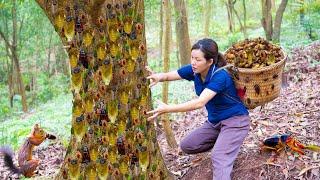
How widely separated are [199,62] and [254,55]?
2.01ft

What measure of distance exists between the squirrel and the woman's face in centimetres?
211

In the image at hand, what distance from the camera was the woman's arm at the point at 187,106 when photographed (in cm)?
406

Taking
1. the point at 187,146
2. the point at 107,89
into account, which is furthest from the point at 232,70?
the point at 107,89

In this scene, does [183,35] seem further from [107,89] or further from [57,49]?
[57,49]

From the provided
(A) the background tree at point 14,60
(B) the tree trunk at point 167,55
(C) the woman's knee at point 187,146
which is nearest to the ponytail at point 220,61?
(C) the woman's knee at point 187,146

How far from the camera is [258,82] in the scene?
448cm

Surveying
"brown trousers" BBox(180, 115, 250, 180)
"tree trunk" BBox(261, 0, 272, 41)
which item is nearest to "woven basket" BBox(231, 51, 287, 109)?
"brown trousers" BBox(180, 115, 250, 180)

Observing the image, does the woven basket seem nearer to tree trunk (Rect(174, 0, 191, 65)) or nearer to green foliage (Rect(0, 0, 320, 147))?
green foliage (Rect(0, 0, 320, 147))

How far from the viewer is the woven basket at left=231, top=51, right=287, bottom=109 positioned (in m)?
4.46

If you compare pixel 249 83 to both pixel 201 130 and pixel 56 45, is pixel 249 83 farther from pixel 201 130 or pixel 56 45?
pixel 56 45

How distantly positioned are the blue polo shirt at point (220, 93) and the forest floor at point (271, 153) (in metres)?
0.58

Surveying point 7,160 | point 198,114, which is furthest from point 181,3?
point 7,160

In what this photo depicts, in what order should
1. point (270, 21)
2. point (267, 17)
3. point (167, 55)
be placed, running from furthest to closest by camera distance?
point (270, 21) → point (267, 17) → point (167, 55)

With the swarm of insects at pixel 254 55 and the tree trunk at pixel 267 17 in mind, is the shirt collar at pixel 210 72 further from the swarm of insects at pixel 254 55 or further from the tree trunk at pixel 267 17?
the tree trunk at pixel 267 17
